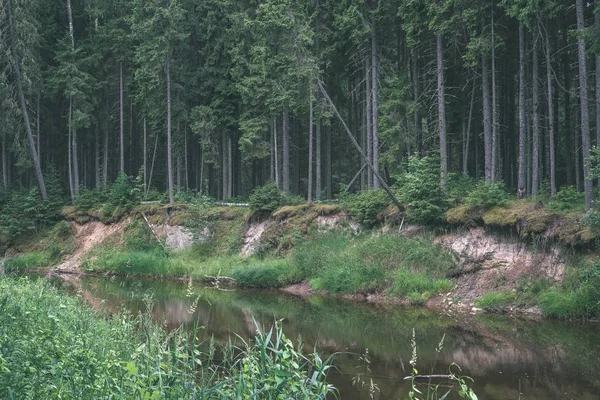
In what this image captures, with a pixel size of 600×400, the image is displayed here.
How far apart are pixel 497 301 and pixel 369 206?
7.47 meters

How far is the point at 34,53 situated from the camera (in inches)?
1469

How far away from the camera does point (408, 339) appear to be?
1405 cm

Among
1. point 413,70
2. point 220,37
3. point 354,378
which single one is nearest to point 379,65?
point 413,70

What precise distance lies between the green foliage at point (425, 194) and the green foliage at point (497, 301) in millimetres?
4153

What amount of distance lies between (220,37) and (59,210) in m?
13.8

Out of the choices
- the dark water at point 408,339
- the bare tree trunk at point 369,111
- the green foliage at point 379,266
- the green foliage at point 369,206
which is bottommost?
the dark water at point 408,339

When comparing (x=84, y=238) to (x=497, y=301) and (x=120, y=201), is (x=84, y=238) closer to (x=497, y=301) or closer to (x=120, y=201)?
(x=120, y=201)

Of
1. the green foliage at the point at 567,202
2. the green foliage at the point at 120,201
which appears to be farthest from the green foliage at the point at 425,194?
the green foliage at the point at 120,201

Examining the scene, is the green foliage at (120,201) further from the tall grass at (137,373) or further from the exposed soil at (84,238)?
the tall grass at (137,373)

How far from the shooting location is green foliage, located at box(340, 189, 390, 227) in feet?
79.0

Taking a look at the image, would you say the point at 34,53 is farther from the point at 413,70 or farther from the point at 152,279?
the point at 413,70

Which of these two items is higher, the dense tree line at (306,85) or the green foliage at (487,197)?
the dense tree line at (306,85)

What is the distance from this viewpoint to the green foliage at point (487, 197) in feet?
66.4

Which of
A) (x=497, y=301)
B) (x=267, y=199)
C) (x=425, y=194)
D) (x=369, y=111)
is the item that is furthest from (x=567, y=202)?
(x=267, y=199)
